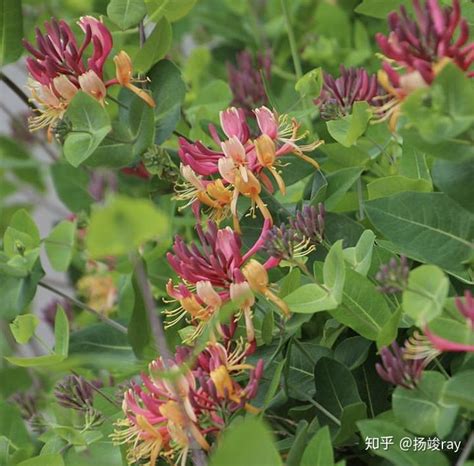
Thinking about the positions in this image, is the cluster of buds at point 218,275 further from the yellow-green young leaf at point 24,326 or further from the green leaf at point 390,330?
the yellow-green young leaf at point 24,326

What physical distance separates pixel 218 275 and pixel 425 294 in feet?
0.38

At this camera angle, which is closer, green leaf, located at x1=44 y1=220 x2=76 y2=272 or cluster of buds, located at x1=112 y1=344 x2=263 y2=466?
cluster of buds, located at x1=112 y1=344 x2=263 y2=466

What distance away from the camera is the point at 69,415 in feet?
1.97

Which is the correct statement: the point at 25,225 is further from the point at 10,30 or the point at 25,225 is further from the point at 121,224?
the point at 121,224

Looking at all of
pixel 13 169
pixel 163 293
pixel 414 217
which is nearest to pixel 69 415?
pixel 163 293

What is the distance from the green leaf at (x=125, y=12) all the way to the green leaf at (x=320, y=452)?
12.2 inches

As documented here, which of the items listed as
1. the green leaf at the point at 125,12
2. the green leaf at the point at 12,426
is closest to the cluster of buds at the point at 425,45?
the green leaf at the point at 125,12

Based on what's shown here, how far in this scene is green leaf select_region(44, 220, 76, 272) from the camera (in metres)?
0.77

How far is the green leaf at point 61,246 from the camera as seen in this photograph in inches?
30.3

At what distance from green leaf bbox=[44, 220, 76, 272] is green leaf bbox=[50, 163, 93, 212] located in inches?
4.7

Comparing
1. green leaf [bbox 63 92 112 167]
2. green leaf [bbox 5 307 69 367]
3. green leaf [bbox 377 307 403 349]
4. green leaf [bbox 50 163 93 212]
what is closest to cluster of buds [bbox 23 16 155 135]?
green leaf [bbox 63 92 112 167]

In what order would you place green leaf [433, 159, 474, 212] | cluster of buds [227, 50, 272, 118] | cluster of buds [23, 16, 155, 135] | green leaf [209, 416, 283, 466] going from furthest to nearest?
cluster of buds [227, 50, 272, 118] < cluster of buds [23, 16, 155, 135] < green leaf [433, 159, 474, 212] < green leaf [209, 416, 283, 466]

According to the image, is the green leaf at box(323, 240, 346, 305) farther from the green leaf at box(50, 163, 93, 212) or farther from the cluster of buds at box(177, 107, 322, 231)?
the green leaf at box(50, 163, 93, 212)

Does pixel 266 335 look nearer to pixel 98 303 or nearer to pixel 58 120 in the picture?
pixel 58 120
